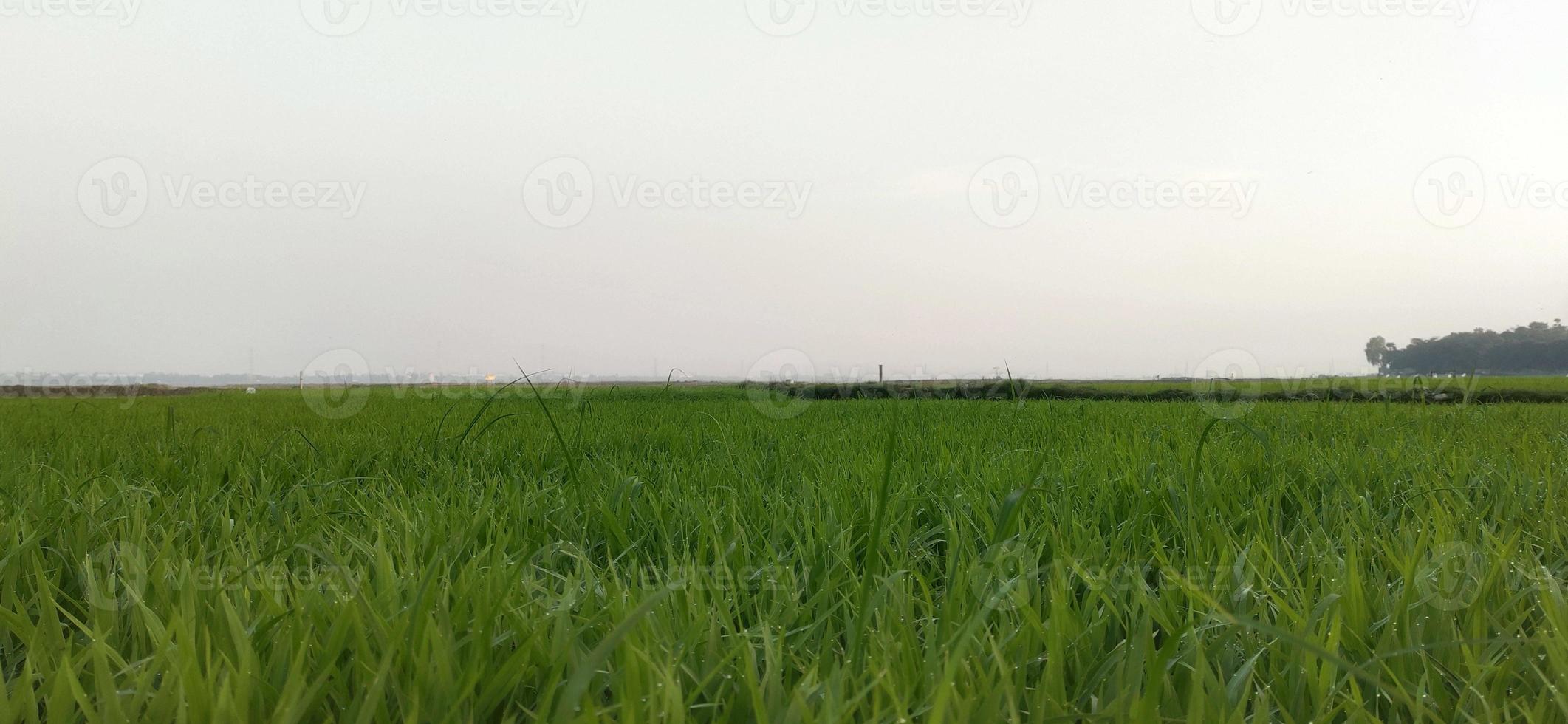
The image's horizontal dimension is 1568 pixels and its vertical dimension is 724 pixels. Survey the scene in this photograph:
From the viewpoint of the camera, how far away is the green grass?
81 centimetres

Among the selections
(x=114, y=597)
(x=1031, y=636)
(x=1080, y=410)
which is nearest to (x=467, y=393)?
(x=1080, y=410)

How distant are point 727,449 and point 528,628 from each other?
1682 millimetres

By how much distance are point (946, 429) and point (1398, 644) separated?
2.43 m

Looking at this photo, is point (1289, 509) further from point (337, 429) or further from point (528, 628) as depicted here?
point (337, 429)

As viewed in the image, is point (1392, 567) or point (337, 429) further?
point (337, 429)

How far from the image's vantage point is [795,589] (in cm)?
120

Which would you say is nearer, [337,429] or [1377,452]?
[1377,452]

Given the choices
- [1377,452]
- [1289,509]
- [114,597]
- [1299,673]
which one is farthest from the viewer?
[1377,452]

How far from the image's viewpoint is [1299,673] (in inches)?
35.9

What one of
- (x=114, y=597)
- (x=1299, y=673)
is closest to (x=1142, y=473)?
(x=1299, y=673)

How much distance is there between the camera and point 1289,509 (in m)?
1.94

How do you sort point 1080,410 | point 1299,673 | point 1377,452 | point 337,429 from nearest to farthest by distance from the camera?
point 1299,673 → point 1377,452 → point 337,429 → point 1080,410

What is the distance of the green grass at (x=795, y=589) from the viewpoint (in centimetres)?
A: 81

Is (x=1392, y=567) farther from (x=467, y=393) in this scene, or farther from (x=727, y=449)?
(x=467, y=393)
